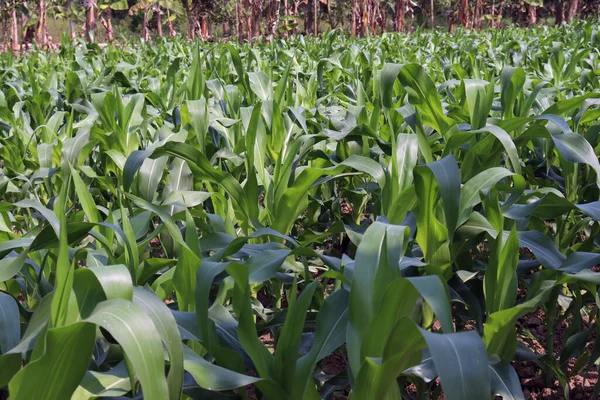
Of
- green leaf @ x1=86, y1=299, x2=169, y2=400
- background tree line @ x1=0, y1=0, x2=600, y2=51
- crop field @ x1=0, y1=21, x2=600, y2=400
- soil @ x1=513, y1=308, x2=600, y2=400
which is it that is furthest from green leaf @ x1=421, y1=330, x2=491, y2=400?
background tree line @ x1=0, y1=0, x2=600, y2=51

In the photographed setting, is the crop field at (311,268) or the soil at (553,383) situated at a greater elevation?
the crop field at (311,268)

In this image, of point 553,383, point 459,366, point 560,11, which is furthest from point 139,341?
point 560,11

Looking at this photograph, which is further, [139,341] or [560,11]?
[560,11]

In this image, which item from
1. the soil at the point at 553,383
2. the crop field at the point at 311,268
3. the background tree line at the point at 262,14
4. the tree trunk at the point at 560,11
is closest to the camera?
the crop field at the point at 311,268

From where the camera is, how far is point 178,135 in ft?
7.26

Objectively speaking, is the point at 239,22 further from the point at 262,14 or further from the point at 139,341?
the point at 139,341

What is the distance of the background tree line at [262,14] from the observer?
2236cm

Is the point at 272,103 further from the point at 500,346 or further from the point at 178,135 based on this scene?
the point at 500,346

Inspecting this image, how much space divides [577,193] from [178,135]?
1.44 meters

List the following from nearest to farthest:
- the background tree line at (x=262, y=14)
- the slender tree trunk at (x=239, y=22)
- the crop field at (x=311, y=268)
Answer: the crop field at (x=311, y=268) < the slender tree trunk at (x=239, y=22) < the background tree line at (x=262, y=14)

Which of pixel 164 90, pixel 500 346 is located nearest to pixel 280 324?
pixel 500 346

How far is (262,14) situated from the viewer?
1444 inches

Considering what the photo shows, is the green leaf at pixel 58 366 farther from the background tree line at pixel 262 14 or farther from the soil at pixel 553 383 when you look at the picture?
the background tree line at pixel 262 14

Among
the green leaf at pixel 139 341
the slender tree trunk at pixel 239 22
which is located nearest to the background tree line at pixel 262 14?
the slender tree trunk at pixel 239 22
